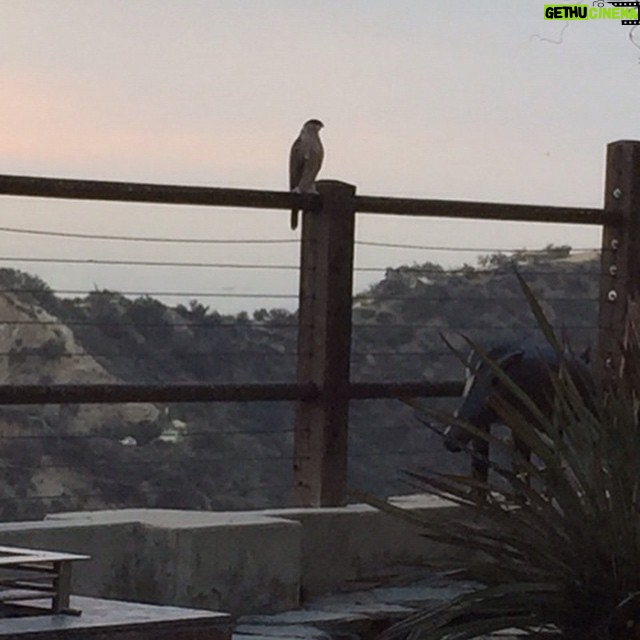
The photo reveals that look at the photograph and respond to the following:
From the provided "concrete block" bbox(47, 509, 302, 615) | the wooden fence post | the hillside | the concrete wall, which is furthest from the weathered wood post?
the wooden fence post

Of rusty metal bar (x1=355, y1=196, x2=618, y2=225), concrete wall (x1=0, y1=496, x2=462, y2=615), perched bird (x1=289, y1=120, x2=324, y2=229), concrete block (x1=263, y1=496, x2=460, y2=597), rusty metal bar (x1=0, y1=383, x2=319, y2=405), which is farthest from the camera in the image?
perched bird (x1=289, y1=120, x2=324, y2=229)

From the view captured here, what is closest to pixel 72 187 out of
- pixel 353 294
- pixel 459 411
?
pixel 353 294

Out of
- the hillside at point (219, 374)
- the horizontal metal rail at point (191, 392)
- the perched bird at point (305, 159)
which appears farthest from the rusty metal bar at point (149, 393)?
the perched bird at point (305, 159)

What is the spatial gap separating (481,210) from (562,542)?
344cm

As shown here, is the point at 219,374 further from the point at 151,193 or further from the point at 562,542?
the point at 562,542

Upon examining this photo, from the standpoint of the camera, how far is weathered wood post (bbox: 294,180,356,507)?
21.0 feet

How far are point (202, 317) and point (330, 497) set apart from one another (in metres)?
2.76

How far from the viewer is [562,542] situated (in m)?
3.70

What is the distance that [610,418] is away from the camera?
376cm

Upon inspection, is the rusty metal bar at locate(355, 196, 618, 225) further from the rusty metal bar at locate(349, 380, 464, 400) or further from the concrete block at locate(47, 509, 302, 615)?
the concrete block at locate(47, 509, 302, 615)

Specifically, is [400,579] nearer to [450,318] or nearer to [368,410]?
[368,410]

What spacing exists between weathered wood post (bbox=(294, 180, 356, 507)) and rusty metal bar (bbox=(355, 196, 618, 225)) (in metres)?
0.14

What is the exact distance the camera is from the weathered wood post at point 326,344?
6414 mm

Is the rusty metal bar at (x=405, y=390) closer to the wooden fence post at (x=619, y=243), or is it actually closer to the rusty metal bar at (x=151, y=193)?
the rusty metal bar at (x=151, y=193)
